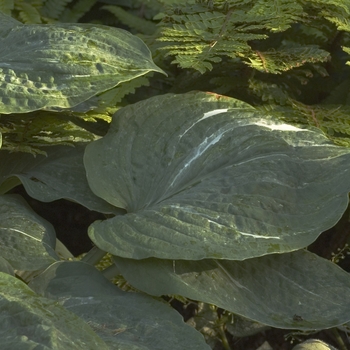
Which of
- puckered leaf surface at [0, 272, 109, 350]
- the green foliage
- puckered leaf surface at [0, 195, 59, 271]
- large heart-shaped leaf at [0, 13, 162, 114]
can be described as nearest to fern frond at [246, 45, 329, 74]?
the green foliage

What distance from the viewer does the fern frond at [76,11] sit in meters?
2.37

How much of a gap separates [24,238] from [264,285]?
1.57 ft

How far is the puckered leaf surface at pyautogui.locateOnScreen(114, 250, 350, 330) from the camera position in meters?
1.00

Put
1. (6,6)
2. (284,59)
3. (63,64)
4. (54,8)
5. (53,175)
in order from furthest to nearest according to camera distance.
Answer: (54,8)
(6,6)
(284,59)
(53,175)
(63,64)

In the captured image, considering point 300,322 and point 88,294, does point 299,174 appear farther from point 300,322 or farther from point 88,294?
point 88,294

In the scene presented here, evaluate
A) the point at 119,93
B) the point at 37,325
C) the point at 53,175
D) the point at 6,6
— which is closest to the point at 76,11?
the point at 6,6

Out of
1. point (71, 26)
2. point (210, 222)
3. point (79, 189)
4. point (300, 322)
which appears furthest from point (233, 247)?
point (71, 26)

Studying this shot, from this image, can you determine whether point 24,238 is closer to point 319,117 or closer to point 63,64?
point 63,64

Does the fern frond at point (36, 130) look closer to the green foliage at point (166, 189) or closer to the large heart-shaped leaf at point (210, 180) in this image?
the green foliage at point (166, 189)

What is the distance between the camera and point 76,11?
7.91 feet

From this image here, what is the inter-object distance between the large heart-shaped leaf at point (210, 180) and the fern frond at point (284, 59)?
6.1 inches

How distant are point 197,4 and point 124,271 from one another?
32.3 inches

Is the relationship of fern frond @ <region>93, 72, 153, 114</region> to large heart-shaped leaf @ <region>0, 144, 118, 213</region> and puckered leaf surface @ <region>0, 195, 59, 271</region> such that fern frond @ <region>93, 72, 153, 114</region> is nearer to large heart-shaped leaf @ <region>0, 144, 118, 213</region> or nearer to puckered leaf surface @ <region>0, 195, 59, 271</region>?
large heart-shaped leaf @ <region>0, 144, 118, 213</region>

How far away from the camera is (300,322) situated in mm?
1006
